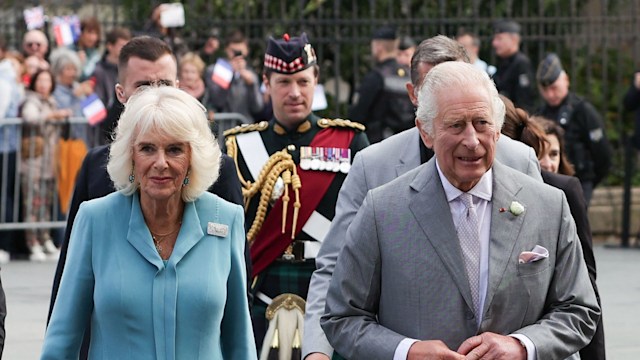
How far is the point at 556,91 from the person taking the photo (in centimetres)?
1241

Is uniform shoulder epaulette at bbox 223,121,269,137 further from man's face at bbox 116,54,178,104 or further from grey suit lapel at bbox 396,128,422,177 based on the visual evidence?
grey suit lapel at bbox 396,128,422,177

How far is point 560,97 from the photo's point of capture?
40.9 feet

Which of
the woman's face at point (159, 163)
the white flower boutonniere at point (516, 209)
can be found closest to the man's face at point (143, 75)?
the woman's face at point (159, 163)

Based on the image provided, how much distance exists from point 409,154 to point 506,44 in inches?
369

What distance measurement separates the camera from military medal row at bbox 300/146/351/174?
6688 millimetres

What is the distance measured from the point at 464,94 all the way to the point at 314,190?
2491mm

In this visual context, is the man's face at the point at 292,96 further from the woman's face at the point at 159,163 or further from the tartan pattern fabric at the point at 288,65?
the woman's face at the point at 159,163

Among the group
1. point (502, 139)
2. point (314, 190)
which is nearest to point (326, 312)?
point (502, 139)

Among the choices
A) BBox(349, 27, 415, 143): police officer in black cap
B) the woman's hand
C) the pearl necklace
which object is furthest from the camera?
the woman's hand

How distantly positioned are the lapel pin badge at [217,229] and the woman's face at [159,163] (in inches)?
6.2

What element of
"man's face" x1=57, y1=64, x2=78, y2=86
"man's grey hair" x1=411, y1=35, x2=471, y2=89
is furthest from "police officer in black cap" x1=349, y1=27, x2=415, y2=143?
"man's grey hair" x1=411, y1=35, x2=471, y2=89

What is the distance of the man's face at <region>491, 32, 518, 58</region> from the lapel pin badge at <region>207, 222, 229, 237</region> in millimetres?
10063

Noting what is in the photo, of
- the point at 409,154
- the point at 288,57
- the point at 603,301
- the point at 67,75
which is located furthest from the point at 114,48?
the point at 409,154

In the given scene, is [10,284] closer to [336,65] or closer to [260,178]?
[336,65]
